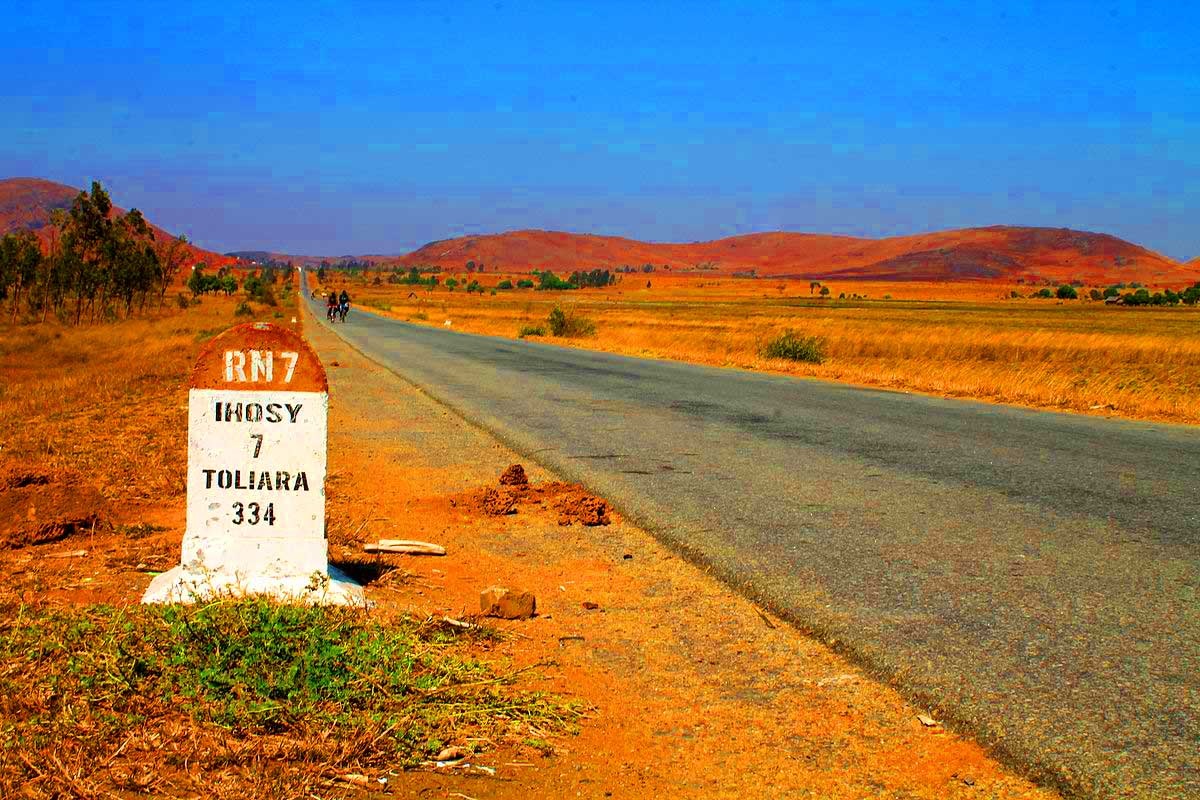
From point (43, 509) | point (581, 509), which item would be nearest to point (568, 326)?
point (581, 509)

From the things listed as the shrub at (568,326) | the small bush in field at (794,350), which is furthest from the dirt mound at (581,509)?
the shrub at (568,326)

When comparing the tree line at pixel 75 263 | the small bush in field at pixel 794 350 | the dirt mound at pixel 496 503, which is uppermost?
the tree line at pixel 75 263

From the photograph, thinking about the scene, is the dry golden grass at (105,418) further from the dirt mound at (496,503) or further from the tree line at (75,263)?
the tree line at (75,263)

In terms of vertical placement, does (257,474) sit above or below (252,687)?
above

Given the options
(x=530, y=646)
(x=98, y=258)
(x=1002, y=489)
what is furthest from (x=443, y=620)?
(x=98, y=258)

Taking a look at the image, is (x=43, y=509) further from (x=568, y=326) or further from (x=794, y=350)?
(x=568, y=326)

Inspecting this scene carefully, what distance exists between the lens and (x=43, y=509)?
22.2 feet

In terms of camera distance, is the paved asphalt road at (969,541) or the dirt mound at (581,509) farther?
the dirt mound at (581,509)

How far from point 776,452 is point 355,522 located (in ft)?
14.9

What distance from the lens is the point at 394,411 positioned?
14680 mm

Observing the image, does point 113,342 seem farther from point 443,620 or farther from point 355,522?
point 443,620

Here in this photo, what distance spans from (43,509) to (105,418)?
7987mm

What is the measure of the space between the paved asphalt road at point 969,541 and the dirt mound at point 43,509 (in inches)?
145

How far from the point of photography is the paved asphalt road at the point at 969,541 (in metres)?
3.88
